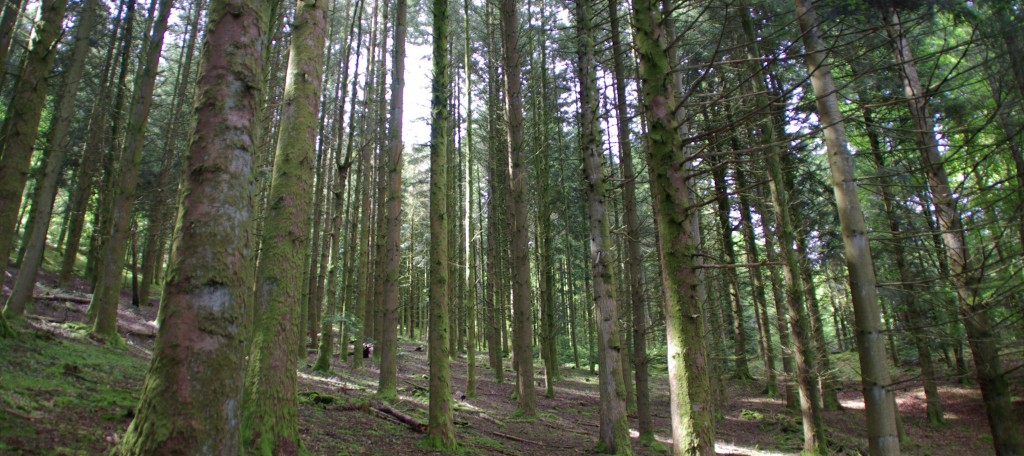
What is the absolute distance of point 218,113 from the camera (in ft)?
8.14

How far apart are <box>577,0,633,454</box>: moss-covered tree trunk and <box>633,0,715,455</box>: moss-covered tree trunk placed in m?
4.10

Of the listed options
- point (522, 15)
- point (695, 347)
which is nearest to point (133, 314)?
point (522, 15)

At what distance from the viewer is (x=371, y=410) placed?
8.51 meters

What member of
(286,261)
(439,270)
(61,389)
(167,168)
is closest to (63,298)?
(167,168)

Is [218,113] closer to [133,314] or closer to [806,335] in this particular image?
[806,335]

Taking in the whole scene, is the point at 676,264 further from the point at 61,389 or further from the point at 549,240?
the point at 549,240

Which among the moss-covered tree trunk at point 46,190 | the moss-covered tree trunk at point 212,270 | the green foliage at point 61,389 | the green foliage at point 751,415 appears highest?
the moss-covered tree trunk at point 46,190

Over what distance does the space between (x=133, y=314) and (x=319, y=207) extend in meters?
6.96

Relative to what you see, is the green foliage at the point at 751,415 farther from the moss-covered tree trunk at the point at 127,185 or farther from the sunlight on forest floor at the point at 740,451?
the moss-covered tree trunk at the point at 127,185

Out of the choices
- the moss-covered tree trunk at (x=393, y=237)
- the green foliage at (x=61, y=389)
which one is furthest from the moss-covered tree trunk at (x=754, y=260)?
the green foliage at (x=61, y=389)

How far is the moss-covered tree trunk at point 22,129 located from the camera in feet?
22.3

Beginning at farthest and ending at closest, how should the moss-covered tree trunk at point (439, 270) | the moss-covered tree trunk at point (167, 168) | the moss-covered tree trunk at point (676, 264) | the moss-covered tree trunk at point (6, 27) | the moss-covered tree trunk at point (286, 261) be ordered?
the moss-covered tree trunk at point (167, 168) < the moss-covered tree trunk at point (6, 27) < the moss-covered tree trunk at point (439, 270) < the moss-covered tree trunk at point (286, 261) < the moss-covered tree trunk at point (676, 264)

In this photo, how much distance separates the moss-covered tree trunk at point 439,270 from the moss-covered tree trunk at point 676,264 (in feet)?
13.0

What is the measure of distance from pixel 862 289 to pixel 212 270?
4.83 metres
